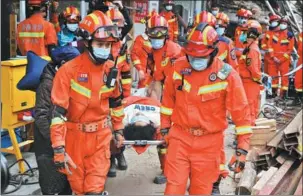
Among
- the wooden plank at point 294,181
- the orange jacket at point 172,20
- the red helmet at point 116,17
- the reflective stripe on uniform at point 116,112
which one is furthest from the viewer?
the orange jacket at point 172,20

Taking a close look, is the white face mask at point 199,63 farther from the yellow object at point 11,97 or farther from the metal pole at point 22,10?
the metal pole at point 22,10

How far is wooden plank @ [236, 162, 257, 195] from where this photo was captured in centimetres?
569

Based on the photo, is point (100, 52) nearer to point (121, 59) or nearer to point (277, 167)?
point (121, 59)

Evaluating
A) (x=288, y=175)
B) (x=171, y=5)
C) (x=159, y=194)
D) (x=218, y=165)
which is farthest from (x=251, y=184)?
(x=171, y=5)

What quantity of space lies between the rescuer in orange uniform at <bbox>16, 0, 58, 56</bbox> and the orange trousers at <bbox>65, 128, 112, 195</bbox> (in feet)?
11.5

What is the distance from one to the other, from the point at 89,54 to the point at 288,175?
3.46 meters

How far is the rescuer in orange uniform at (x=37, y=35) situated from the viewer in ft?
24.3

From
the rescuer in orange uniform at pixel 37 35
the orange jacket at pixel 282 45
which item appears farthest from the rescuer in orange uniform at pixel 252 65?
the orange jacket at pixel 282 45

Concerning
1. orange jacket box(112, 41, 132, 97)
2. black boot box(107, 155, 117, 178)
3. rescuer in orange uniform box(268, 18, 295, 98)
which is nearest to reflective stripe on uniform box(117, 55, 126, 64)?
orange jacket box(112, 41, 132, 97)

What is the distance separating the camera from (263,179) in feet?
19.3

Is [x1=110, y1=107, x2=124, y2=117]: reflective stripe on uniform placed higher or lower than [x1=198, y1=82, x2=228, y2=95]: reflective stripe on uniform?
lower

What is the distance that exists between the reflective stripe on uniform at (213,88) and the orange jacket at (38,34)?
3.80 meters

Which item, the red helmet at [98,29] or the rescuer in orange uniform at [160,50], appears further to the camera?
the rescuer in orange uniform at [160,50]

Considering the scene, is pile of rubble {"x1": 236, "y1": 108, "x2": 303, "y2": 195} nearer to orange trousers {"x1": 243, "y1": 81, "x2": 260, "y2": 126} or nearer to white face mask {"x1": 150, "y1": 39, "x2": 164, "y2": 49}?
orange trousers {"x1": 243, "y1": 81, "x2": 260, "y2": 126}
